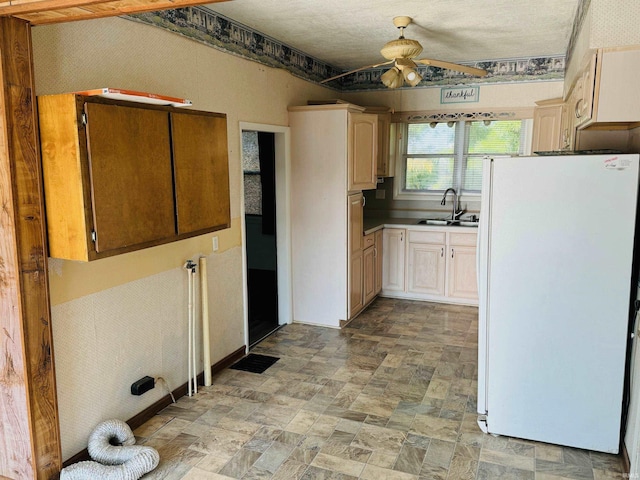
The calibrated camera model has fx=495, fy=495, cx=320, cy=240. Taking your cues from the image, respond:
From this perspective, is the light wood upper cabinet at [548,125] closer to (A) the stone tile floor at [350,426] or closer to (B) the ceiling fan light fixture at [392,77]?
(B) the ceiling fan light fixture at [392,77]

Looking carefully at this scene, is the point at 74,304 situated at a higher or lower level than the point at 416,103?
lower

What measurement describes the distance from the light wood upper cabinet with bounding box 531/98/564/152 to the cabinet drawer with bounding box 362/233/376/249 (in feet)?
6.39

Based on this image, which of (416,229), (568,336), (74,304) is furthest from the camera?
(416,229)

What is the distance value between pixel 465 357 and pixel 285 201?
2.16 meters

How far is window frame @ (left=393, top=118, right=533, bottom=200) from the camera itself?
18.6ft

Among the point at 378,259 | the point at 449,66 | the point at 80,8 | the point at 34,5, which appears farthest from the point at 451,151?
the point at 34,5

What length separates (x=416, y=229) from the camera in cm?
559

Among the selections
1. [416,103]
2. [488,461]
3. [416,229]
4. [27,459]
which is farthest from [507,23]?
[27,459]

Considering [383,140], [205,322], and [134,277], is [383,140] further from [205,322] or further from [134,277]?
[134,277]

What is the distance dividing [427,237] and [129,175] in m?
3.84

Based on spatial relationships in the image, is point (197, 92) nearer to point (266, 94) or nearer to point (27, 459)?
point (266, 94)

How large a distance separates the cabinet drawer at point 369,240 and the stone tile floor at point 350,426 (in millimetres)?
1177

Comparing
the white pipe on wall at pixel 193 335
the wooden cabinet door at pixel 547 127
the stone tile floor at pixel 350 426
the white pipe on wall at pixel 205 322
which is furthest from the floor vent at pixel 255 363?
the wooden cabinet door at pixel 547 127

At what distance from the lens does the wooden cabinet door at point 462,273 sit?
5430 millimetres
